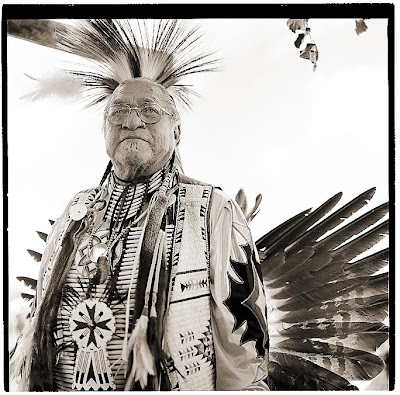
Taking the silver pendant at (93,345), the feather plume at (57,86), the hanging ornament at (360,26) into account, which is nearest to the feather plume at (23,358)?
the silver pendant at (93,345)

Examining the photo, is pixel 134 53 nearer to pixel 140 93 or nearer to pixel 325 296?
pixel 140 93

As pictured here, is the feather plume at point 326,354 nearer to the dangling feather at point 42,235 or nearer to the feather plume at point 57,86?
the dangling feather at point 42,235

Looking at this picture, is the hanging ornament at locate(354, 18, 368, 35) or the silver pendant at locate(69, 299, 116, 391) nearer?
the silver pendant at locate(69, 299, 116, 391)

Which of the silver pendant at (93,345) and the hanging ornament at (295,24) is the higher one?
the hanging ornament at (295,24)

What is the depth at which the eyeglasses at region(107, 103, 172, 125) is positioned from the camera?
5.92ft

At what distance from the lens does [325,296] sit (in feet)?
5.98

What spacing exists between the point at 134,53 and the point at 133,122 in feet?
0.69

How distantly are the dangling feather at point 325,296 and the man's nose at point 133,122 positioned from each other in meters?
0.50

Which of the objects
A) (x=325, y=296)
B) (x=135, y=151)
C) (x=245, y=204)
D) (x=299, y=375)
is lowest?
(x=299, y=375)

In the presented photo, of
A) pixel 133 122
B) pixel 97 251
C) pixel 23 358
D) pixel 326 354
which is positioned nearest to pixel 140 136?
pixel 133 122

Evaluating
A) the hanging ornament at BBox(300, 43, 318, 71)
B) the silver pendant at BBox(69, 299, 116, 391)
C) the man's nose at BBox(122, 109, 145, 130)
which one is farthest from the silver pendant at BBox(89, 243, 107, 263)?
the hanging ornament at BBox(300, 43, 318, 71)

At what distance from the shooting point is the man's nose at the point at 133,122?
180cm

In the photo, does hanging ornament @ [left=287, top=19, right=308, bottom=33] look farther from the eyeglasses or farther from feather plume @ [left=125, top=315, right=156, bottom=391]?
feather plume @ [left=125, top=315, right=156, bottom=391]

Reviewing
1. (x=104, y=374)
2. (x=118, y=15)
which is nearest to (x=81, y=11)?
(x=118, y=15)
